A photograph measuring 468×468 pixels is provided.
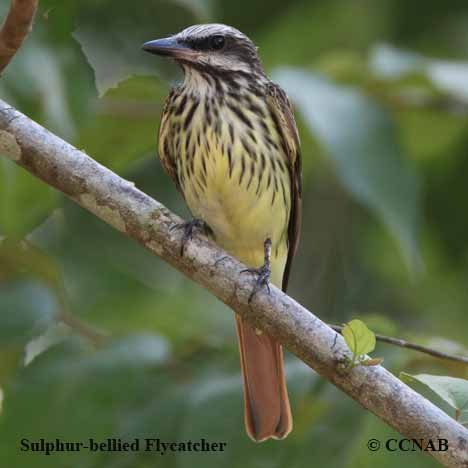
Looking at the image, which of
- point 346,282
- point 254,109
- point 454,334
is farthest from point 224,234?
point 454,334

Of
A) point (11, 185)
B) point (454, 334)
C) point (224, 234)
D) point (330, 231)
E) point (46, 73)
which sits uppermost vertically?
point (46, 73)

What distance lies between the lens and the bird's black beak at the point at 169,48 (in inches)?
121

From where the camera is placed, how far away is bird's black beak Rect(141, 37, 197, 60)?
3.08 meters

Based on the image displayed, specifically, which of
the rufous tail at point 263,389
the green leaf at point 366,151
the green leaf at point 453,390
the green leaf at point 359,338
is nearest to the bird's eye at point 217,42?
the green leaf at point 366,151

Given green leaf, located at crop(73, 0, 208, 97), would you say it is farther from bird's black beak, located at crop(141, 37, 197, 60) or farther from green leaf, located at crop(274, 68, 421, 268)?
green leaf, located at crop(274, 68, 421, 268)

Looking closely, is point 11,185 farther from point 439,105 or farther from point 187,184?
point 439,105

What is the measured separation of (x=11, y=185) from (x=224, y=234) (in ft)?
2.26

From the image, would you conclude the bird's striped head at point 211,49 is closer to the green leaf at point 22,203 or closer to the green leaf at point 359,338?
the green leaf at point 22,203

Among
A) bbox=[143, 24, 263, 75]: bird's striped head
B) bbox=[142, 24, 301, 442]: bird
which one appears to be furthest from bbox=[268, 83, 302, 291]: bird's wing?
bbox=[143, 24, 263, 75]: bird's striped head

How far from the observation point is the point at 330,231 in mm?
4879

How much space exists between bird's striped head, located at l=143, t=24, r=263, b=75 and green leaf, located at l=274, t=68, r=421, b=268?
0.23m

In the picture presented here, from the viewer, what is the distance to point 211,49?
3.35 metres

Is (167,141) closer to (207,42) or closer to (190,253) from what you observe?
(207,42)

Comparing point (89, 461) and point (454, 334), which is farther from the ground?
point (89, 461)
